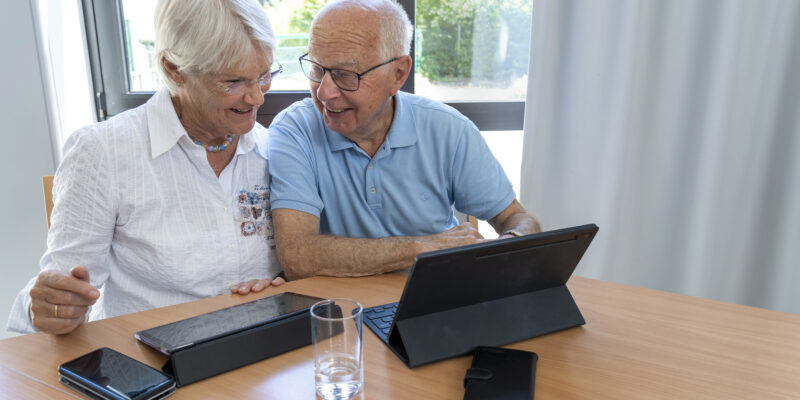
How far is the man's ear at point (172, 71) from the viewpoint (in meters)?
1.35

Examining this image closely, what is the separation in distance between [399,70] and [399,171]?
0.30 m

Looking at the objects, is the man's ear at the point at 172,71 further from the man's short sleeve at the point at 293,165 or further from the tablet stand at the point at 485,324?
the tablet stand at the point at 485,324

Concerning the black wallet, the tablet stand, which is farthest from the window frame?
the black wallet

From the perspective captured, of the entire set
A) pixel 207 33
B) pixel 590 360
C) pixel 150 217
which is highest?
pixel 207 33

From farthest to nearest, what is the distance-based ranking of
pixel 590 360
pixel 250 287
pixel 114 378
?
pixel 250 287 < pixel 590 360 < pixel 114 378

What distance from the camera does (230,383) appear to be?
880mm

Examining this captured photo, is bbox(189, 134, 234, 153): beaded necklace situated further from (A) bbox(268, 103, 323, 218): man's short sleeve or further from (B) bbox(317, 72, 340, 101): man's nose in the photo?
(B) bbox(317, 72, 340, 101): man's nose

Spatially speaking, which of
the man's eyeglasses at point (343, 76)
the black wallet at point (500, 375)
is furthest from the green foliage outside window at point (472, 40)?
the black wallet at point (500, 375)

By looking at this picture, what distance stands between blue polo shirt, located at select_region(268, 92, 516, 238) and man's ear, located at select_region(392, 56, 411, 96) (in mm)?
76

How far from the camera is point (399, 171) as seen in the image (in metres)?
1.66

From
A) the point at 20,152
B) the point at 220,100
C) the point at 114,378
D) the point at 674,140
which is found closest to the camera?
the point at 114,378

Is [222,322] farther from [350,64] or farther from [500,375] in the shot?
[350,64]

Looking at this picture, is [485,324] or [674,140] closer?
[485,324]

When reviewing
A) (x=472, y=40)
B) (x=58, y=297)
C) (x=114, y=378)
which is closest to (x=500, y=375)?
(x=114, y=378)
